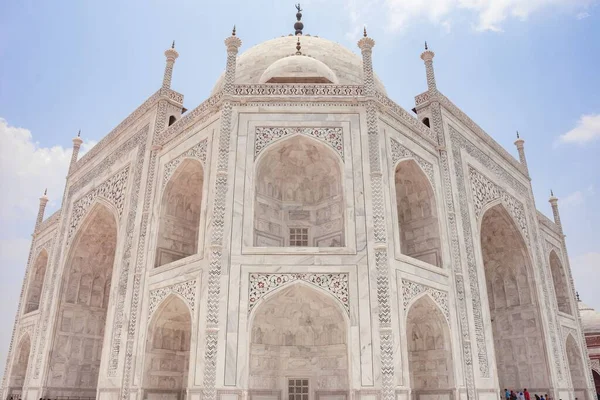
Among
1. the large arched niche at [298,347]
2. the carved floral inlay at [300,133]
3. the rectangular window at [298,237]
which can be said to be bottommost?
the large arched niche at [298,347]

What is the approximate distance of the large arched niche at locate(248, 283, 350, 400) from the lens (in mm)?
9672

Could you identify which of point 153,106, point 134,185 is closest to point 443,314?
point 134,185

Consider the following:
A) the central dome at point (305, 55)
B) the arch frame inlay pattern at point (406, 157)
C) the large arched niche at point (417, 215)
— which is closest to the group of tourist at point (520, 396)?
the large arched niche at point (417, 215)

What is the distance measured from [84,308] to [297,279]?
9971mm

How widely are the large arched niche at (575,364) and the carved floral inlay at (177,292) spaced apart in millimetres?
14166

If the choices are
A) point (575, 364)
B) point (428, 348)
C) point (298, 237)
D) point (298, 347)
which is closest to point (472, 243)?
point (428, 348)

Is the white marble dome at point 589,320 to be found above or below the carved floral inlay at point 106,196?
below

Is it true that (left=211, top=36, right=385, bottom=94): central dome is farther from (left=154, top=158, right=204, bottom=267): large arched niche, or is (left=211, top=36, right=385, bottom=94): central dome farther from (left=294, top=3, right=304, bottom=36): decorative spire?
(left=154, top=158, right=204, bottom=267): large arched niche

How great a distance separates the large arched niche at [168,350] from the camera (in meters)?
10.8

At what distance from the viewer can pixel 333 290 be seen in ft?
30.8

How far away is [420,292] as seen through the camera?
10383 millimetres

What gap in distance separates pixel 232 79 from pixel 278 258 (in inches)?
174

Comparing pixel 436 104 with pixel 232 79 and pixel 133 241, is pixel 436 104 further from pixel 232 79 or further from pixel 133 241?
pixel 133 241

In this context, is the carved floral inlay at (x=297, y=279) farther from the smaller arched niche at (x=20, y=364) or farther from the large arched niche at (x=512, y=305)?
the smaller arched niche at (x=20, y=364)
